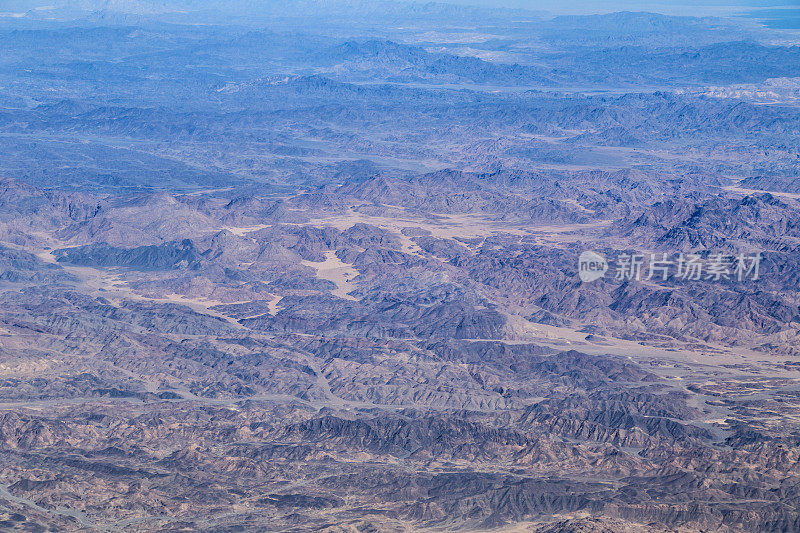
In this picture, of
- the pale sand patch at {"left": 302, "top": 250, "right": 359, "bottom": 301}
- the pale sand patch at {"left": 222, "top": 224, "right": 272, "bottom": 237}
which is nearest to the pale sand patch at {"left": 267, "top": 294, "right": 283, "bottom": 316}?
the pale sand patch at {"left": 302, "top": 250, "right": 359, "bottom": 301}

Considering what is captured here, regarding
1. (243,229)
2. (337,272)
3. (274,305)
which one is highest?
(274,305)

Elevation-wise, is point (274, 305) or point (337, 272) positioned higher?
point (274, 305)

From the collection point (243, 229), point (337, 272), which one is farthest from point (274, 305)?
point (243, 229)

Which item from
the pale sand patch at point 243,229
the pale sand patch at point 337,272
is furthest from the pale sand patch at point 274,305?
the pale sand patch at point 243,229

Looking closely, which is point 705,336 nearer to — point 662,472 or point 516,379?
point 516,379

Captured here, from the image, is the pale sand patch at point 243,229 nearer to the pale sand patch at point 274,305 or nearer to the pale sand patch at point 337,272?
the pale sand patch at point 337,272

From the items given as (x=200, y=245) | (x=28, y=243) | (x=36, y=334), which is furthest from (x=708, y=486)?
(x=28, y=243)

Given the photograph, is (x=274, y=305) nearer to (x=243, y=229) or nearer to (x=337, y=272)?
(x=337, y=272)

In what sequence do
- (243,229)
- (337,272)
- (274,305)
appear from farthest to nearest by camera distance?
1. (243,229)
2. (337,272)
3. (274,305)
